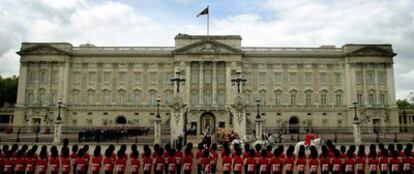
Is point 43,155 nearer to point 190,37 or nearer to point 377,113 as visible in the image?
point 190,37

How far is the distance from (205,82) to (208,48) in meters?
6.26

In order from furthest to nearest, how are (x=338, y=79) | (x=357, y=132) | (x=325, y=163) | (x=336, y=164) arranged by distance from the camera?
1. (x=338, y=79)
2. (x=357, y=132)
3. (x=325, y=163)
4. (x=336, y=164)

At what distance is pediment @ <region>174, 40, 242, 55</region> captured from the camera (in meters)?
64.7

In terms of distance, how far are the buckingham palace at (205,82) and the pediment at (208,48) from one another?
0.60 feet

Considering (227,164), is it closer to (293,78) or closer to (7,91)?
(293,78)

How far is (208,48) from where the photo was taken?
65125 millimetres

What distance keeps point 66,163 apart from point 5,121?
75.4m

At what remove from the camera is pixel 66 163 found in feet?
42.6

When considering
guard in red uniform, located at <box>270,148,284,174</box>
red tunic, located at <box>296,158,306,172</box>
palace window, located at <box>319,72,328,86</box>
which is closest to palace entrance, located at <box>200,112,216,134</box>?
palace window, located at <box>319,72,328,86</box>

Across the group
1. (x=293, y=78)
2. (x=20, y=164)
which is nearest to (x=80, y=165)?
(x=20, y=164)

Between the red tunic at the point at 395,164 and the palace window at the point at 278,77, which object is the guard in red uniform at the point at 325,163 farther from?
the palace window at the point at 278,77

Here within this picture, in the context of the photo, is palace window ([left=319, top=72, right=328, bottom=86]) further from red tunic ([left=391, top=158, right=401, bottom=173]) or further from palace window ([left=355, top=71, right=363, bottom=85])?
red tunic ([left=391, top=158, right=401, bottom=173])

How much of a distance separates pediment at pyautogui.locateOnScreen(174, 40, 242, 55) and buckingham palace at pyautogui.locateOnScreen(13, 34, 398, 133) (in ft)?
0.60

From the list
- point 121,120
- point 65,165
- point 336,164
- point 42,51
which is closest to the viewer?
point 65,165
